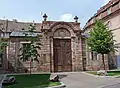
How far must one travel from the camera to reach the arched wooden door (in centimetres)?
2466

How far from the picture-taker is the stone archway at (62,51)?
81.0 feet

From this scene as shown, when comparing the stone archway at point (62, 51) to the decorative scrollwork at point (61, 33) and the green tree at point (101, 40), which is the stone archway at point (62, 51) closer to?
the decorative scrollwork at point (61, 33)

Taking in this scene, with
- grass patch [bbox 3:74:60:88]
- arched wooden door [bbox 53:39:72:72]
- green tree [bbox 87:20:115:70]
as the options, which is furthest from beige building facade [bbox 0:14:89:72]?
grass patch [bbox 3:74:60:88]

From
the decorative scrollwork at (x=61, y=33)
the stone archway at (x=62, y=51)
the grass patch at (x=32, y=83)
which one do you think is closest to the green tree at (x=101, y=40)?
the stone archway at (x=62, y=51)

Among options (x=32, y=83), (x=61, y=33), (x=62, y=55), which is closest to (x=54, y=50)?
(x=62, y=55)

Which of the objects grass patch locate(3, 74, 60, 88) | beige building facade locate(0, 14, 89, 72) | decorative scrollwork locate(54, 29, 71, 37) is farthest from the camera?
decorative scrollwork locate(54, 29, 71, 37)

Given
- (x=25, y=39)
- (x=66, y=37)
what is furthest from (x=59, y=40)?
(x=25, y=39)

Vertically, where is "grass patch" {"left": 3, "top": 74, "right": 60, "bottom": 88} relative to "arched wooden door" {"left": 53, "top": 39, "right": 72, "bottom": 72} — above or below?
below

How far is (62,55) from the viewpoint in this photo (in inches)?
982

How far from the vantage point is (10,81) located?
47.8ft

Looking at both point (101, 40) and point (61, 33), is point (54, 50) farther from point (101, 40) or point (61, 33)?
point (101, 40)

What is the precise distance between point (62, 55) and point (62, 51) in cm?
50

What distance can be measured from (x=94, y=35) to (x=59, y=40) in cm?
475

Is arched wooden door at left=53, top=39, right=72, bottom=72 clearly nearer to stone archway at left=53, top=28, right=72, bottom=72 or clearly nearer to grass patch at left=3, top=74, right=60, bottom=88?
stone archway at left=53, top=28, right=72, bottom=72
